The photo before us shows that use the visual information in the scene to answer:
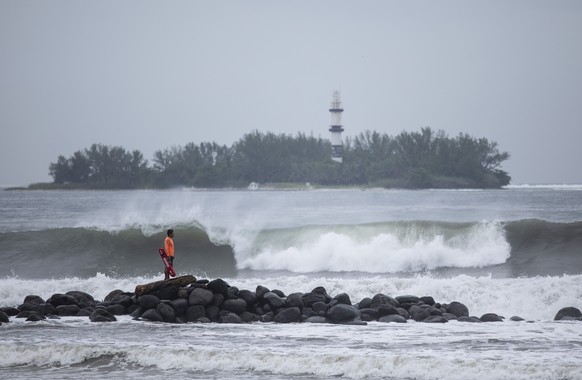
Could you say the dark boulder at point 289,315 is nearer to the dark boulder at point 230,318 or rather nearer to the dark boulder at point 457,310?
the dark boulder at point 230,318

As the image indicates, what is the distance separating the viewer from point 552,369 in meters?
11.2

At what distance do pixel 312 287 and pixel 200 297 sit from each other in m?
4.77

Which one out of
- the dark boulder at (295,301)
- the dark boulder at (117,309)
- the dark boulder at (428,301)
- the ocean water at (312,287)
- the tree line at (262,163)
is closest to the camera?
the ocean water at (312,287)

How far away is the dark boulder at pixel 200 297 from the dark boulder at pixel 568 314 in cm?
710

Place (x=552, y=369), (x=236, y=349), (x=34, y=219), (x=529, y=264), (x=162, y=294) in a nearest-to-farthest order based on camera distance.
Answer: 1. (x=552, y=369)
2. (x=236, y=349)
3. (x=162, y=294)
4. (x=529, y=264)
5. (x=34, y=219)

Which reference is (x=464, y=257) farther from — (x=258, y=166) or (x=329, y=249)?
(x=258, y=166)

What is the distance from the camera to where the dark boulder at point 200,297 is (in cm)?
1614

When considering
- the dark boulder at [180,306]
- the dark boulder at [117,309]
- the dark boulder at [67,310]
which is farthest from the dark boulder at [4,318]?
the dark boulder at [180,306]

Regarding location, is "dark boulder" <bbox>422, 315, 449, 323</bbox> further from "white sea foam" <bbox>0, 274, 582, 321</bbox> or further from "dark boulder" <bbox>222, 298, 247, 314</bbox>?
"dark boulder" <bbox>222, 298, 247, 314</bbox>

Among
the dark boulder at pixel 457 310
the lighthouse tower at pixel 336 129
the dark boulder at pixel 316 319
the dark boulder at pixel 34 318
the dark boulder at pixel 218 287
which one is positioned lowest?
the dark boulder at pixel 34 318

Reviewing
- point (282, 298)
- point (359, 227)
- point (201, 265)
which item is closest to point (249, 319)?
point (282, 298)

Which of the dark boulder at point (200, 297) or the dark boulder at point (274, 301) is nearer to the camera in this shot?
the dark boulder at point (200, 297)

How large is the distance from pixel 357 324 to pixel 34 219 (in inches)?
1560

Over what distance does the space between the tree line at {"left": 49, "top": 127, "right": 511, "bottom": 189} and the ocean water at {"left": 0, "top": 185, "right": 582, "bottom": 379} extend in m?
108
